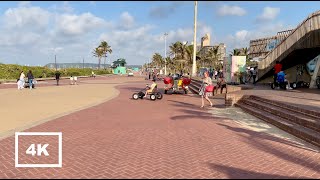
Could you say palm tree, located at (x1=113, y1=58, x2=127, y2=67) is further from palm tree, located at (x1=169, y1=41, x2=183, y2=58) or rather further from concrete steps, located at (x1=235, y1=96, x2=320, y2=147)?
concrete steps, located at (x1=235, y1=96, x2=320, y2=147)

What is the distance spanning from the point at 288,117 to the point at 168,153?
497 cm

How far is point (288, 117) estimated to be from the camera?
9.94 m

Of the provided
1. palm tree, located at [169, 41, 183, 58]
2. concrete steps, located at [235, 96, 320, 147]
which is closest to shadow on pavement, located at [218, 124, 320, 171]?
concrete steps, located at [235, 96, 320, 147]

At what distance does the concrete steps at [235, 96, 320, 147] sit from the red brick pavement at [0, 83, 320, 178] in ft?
2.29

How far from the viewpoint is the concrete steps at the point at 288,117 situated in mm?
8116

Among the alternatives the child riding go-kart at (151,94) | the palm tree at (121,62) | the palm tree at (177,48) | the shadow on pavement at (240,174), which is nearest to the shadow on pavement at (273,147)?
the shadow on pavement at (240,174)

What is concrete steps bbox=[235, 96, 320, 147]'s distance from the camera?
8116 millimetres

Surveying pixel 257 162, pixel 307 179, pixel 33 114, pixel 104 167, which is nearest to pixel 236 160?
pixel 257 162

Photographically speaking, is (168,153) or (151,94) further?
(151,94)

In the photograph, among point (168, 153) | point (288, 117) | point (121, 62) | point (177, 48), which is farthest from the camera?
point (121, 62)

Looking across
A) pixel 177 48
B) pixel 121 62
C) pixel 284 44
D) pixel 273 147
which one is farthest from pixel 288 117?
pixel 121 62

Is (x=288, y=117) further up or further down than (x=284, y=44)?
further down

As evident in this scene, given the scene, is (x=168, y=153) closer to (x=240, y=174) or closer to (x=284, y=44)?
(x=240, y=174)

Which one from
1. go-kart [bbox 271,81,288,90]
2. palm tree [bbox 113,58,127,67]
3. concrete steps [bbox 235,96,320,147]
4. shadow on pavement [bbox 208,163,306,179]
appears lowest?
shadow on pavement [bbox 208,163,306,179]
